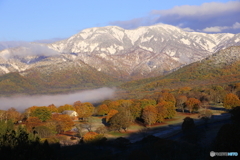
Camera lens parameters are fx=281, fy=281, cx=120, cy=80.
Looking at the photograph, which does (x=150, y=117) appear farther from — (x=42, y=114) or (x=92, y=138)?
(x=42, y=114)

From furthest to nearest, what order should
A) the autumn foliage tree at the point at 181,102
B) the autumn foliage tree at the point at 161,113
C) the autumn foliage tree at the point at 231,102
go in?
the autumn foliage tree at the point at 181,102 < the autumn foliage tree at the point at 231,102 < the autumn foliage tree at the point at 161,113

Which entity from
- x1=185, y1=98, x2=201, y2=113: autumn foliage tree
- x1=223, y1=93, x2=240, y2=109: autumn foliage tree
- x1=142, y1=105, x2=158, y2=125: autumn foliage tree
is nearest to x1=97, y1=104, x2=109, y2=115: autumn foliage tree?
x1=142, y1=105, x2=158, y2=125: autumn foliage tree

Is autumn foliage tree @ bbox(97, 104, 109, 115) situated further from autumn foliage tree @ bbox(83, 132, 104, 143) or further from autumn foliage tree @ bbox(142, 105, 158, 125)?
autumn foliage tree @ bbox(83, 132, 104, 143)

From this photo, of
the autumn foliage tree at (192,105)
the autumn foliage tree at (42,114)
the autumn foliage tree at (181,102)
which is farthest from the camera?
the autumn foliage tree at (181,102)

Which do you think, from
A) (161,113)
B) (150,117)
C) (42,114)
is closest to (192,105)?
(161,113)

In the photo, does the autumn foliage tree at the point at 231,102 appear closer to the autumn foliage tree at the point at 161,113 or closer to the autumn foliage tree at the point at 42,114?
the autumn foliage tree at the point at 161,113

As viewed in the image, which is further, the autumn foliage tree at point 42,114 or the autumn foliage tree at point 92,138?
the autumn foliage tree at point 42,114

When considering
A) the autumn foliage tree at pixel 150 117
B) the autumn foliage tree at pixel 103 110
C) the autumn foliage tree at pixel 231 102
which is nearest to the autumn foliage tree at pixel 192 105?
the autumn foliage tree at pixel 231 102

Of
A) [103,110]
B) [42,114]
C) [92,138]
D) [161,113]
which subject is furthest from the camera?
[103,110]

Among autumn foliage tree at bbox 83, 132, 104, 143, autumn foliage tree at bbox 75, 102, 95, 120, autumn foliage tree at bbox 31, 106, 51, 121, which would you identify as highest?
autumn foliage tree at bbox 31, 106, 51, 121

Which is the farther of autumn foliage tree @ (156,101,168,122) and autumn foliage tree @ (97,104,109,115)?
Result: autumn foliage tree @ (97,104,109,115)

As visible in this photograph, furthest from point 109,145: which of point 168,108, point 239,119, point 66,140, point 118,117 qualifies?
point 168,108

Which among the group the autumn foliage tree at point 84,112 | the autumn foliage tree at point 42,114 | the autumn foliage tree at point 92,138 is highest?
the autumn foliage tree at point 42,114

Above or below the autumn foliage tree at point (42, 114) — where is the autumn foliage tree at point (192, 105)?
below
